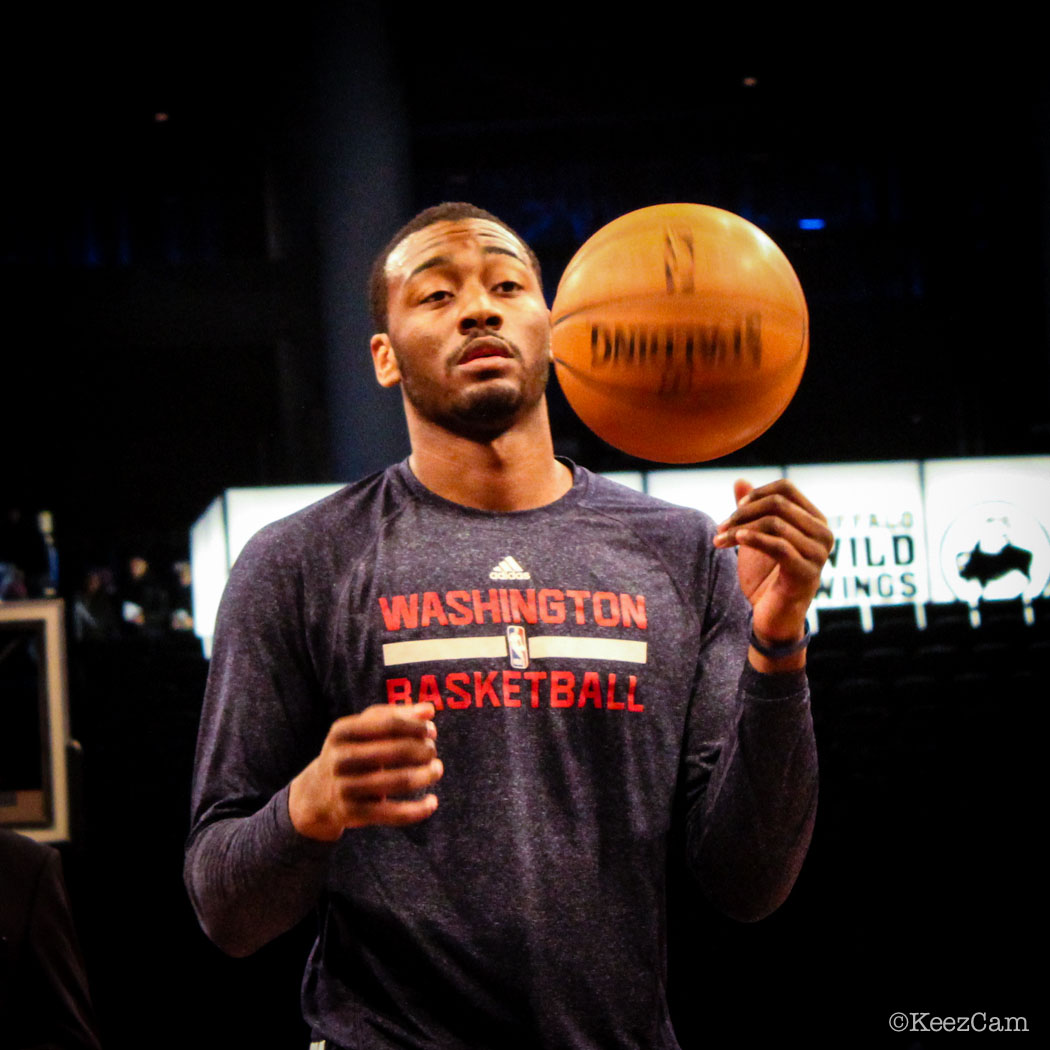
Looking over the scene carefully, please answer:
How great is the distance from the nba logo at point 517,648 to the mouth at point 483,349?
0.33 metres

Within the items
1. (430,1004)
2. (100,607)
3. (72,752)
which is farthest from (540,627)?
(100,607)

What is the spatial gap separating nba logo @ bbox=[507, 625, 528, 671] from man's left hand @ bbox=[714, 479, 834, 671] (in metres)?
0.26

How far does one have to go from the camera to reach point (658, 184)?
13.5 m

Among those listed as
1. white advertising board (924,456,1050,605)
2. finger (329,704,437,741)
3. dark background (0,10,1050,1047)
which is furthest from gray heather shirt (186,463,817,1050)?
white advertising board (924,456,1050,605)

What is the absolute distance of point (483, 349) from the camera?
1.35m

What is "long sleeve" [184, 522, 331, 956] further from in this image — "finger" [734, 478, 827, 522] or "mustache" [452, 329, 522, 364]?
"finger" [734, 478, 827, 522]

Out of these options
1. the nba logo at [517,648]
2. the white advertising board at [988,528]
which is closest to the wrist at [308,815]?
the nba logo at [517,648]

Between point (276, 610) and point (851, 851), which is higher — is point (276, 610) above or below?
above

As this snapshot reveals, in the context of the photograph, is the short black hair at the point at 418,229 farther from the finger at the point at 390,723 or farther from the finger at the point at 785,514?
the finger at the point at 390,723

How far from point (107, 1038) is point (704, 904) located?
1.67m

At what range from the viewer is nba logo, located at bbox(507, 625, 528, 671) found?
1285 millimetres

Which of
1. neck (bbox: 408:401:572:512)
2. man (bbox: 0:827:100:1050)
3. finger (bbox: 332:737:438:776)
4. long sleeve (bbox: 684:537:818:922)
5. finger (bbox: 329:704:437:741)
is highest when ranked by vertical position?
neck (bbox: 408:401:572:512)

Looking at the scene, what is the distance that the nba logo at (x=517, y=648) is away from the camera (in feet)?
4.22

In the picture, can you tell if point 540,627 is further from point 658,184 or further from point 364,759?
point 658,184
